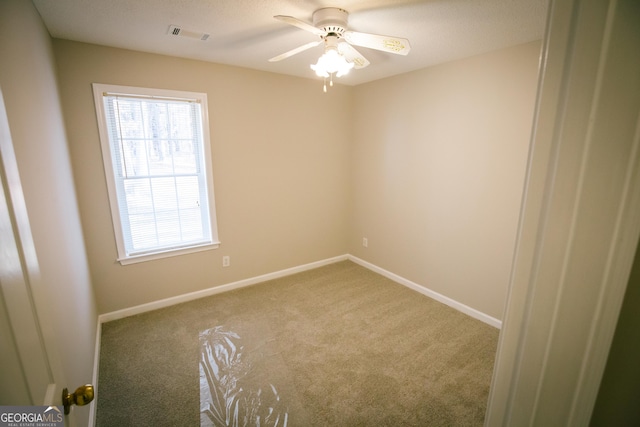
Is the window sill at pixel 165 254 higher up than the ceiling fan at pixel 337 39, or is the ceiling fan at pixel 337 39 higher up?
the ceiling fan at pixel 337 39

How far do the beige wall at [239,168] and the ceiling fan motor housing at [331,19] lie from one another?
5.08 ft

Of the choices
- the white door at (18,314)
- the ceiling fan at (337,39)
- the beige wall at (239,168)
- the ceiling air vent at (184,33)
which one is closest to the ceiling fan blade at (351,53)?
the ceiling fan at (337,39)

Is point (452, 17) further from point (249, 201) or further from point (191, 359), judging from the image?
point (191, 359)

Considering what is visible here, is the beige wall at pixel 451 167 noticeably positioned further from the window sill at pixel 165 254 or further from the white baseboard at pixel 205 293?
the window sill at pixel 165 254

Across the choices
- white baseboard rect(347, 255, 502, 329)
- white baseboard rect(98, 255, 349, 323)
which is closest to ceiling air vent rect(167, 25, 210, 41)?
white baseboard rect(98, 255, 349, 323)

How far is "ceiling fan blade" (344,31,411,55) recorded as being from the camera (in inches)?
67.7

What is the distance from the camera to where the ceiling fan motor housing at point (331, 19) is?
5.77ft

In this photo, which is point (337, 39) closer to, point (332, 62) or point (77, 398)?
point (332, 62)

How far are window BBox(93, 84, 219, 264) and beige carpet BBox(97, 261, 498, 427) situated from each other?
76cm

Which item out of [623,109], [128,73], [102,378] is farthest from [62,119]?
[623,109]

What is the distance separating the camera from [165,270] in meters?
3.00

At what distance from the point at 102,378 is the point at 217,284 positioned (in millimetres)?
1373

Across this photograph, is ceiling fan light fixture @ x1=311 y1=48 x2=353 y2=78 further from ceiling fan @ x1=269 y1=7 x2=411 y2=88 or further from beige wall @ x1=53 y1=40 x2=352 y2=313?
beige wall @ x1=53 y1=40 x2=352 y2=313

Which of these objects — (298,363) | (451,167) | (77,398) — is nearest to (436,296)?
(451,167)
